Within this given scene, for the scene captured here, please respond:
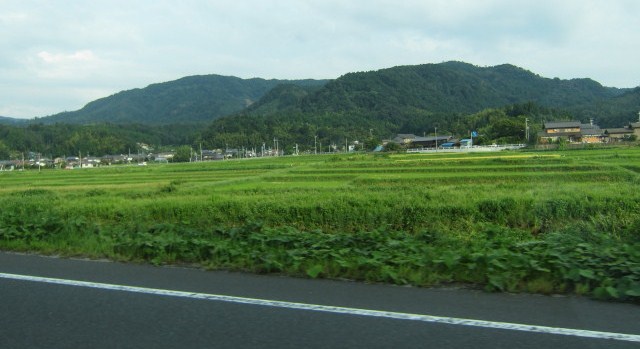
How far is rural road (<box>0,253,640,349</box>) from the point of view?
Answer: 307cm

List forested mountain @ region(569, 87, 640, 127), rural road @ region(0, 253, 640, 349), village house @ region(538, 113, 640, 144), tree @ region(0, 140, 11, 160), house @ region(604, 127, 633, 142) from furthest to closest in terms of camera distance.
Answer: tree @ region(0, 140, 11, 160)
forested mountain @ region(569, 87, 640, 127)
village house @ region(538, 113, 640, 144)
house @ region(604, 127, 633, 142)
rural road @ region(0, 253, 640, 349)

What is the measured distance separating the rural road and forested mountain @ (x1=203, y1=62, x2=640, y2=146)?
277 feet

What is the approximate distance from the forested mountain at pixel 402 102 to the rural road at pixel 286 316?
84550mm

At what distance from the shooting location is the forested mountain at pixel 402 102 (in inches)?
4099

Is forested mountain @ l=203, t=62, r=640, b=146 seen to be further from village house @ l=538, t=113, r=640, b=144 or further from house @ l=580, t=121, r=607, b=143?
village house @ l=538, t=113, r=640, b=144

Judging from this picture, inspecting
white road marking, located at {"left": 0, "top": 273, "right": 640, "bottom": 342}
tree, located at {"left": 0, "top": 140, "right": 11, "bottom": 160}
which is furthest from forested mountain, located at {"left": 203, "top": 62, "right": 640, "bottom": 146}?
white road marking, located at {"left": 0, "top": 273, "right": 640, "bottom": 342}

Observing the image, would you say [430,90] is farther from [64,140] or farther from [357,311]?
[357,311]

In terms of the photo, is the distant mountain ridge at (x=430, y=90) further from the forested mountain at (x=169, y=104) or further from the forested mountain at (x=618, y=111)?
the forested mountain at (x=618, y=111)

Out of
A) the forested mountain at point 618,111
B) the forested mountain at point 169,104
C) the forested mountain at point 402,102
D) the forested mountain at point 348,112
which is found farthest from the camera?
the forested mountain at point 169,104

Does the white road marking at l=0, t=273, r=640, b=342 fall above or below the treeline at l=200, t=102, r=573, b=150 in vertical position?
below

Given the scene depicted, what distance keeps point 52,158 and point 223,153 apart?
2920 centimetres

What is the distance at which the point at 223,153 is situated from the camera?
9494cm

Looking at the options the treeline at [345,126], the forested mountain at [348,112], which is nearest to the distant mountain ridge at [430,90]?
the forested mountain at [348,112]

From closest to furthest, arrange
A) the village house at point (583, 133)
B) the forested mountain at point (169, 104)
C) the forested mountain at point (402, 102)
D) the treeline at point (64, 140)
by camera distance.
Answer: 1. the village house at point (583, 133)
2. the treeline at point (64, 140)
3. the forested mountain at point (402, 102)
4. the forested mountain at point (169, 104)
